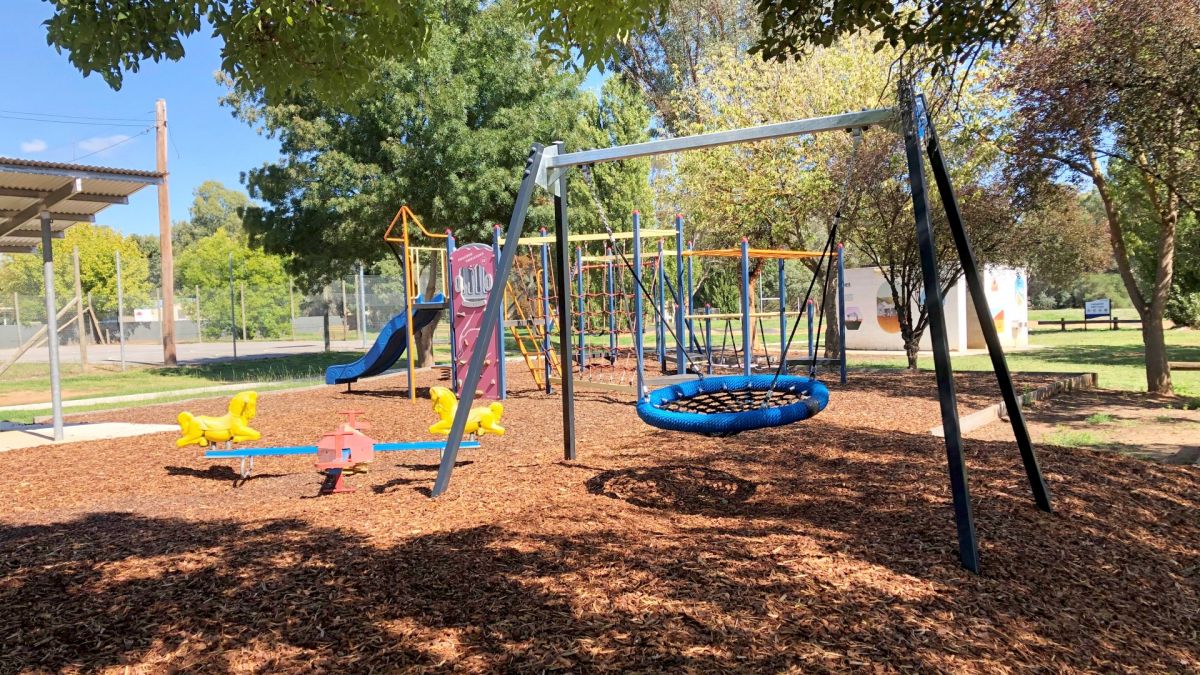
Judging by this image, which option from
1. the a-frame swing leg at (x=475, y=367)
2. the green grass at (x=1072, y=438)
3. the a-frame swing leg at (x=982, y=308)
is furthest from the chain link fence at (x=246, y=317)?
the a-frame swing leg at (x=982, y=308)

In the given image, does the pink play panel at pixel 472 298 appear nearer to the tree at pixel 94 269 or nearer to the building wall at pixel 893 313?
the building wall at pixel 893 313

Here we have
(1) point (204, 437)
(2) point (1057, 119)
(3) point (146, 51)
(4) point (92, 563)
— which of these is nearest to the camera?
(4) point (92, 563)

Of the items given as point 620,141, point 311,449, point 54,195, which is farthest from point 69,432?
point 620,141

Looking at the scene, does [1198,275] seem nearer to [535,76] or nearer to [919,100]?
[535,76]

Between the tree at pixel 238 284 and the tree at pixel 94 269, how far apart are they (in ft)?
13.2

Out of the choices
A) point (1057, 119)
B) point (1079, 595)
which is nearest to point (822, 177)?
point (1057, 119)

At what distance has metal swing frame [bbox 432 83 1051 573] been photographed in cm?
385

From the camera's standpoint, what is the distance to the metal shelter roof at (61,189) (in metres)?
8.41

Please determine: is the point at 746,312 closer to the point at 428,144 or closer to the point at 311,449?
the point at 311,449

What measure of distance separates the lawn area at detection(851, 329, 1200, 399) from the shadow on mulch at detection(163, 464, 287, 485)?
13.1 m

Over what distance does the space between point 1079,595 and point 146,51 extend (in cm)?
575

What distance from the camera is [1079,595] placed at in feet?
11.1

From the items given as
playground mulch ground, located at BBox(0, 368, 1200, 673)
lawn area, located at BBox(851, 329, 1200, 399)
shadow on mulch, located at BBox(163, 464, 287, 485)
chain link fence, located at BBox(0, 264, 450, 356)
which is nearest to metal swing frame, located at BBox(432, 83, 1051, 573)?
playground mulch ground, located at BBox(0, 368, 1200, 673)

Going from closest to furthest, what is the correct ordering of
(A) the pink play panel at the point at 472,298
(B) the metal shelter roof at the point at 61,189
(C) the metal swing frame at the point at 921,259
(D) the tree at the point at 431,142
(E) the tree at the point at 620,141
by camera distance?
(C) the metal swing frame at the point at 921,259
(B) the metal shelter roof at the point at 61,189
(A) the pink play panel at the point at 472,298
(D) the tree at the point at 431,142
(E) the tree at the point at 620,141
